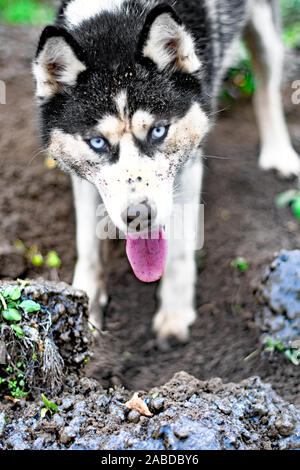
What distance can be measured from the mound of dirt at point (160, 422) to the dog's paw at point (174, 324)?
855 millimetres

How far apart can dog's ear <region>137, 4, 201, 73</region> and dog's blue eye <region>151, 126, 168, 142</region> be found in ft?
0.98

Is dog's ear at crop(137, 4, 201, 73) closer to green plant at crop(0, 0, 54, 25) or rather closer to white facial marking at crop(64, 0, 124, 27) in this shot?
white facial marking at crop(64, 0, 124, 27)

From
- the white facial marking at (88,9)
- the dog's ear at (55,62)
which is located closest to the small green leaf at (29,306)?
the dog's ear at (55,62)

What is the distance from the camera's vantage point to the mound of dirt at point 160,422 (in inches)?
83.5

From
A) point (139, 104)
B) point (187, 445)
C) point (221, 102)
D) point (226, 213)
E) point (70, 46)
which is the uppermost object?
point (221, 102)

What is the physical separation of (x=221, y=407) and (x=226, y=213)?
195 centimetres

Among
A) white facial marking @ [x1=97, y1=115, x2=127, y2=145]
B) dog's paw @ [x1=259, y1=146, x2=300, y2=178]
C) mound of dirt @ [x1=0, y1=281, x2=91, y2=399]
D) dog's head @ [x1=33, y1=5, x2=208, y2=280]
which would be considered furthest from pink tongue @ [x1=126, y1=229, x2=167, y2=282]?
dog's paw @ [x1=259, y1=146, x2=300, y2=178]

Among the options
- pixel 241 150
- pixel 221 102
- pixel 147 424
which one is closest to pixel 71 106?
pixel 147 424

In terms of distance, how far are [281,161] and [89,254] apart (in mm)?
1977

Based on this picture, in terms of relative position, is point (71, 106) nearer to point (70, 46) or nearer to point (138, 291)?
point (70, 46)

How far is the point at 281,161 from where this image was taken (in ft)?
14.6

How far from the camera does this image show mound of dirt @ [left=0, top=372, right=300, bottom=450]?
212cm

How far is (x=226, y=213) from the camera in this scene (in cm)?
401

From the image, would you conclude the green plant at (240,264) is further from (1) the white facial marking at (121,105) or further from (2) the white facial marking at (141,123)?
(1) the white facial marking at (121,105)
